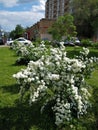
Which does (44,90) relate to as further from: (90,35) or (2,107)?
(90,35)

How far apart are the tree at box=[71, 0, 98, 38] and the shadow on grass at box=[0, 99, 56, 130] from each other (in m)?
53.4

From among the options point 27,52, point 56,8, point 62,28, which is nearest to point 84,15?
point 62,28

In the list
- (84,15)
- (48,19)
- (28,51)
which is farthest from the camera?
(48,19)

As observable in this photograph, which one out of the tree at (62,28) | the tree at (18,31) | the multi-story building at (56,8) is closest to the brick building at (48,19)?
the multi-story building at (56,8)

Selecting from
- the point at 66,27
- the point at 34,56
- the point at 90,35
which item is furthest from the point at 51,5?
the point at 34,56

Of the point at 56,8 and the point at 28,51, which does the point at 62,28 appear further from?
the point at 56,8

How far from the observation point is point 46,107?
8227 millimetres

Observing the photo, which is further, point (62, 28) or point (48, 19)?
point (48, 19)

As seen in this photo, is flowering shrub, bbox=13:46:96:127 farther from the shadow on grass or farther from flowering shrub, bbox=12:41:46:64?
flowering shrub, bbox=12:41:46:64

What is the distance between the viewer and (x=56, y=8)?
12400cm

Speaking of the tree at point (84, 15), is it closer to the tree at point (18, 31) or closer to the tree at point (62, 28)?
the tree at point (62, 28)

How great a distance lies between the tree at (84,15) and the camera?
62706mm

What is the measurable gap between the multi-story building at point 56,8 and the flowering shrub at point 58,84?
10201 cm

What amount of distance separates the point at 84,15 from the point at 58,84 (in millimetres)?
57999
